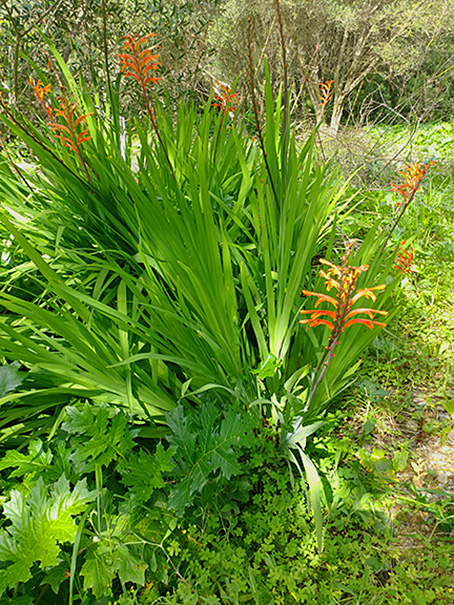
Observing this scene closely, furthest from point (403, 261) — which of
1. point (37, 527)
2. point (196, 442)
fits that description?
point (37, 527)

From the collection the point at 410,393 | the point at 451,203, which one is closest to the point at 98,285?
the point at 410,393

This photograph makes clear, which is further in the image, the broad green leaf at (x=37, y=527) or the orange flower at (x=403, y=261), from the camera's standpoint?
the orange flower at (x=403, y=261)

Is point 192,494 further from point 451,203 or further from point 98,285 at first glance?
point 451,203

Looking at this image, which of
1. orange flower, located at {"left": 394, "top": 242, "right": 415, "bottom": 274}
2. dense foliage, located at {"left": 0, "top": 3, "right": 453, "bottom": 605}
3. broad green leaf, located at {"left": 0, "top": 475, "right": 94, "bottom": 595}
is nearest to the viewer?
broad green leaf, located at {"left": 0, "top": 475, "right": 94, "bottom": 595}

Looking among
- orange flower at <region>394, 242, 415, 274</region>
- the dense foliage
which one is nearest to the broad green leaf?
the dense foliage

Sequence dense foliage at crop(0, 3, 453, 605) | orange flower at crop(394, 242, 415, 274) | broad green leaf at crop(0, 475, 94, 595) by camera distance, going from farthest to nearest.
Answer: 1. orange flower at crop(394, 242, 415, 274)
2. dense foliage at crop(0, 3, 453, 605)
3. broad green leaf at crop(0, 475, 94, 595)

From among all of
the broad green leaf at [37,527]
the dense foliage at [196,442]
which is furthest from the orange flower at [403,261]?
the broad green leaf at [37,527]

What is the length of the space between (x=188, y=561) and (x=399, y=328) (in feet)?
4.69

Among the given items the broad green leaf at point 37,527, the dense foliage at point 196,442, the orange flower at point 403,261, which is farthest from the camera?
the orange flower at point 403,261

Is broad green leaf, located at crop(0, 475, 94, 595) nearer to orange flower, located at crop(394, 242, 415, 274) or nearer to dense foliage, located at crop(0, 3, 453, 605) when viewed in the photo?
dense foliage, located at crop(0, 3, 453, 605)

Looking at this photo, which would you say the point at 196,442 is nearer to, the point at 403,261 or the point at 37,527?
the point at 37,527

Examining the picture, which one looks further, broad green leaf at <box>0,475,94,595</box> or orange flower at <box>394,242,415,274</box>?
orange flower at <box>394,242,415,274</box>

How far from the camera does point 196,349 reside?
45.2 inches

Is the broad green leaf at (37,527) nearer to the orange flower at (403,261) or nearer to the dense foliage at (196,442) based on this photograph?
the dense foliage at (196,442)
